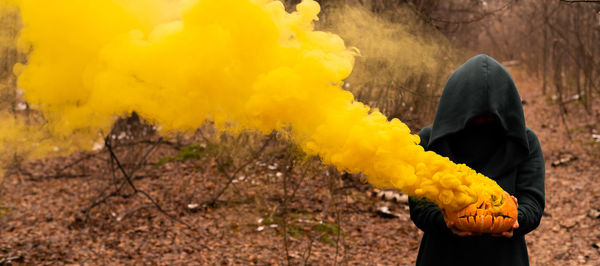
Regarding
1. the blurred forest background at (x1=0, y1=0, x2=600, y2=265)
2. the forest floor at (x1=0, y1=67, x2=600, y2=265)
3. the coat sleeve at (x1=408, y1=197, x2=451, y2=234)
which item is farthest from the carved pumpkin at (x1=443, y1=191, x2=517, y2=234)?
the forest floor at (x1=0, y1=67, x2=600, y2=265)

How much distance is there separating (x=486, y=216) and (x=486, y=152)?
0.56 meters

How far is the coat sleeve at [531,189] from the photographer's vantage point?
2.12 metres

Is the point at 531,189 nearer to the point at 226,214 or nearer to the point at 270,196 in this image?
the point at 226,214

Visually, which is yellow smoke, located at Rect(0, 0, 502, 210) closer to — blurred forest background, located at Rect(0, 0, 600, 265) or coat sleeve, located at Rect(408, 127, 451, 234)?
coat sleeve, located at Rect(408, 127, 451, 234)

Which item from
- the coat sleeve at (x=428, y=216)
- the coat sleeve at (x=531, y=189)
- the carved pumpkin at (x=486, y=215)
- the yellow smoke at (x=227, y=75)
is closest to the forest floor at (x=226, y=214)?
the coat sleeve at (x=428, y=216)

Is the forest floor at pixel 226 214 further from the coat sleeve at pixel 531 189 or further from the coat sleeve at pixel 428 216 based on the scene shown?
the coat sleeve at pixel 531 189

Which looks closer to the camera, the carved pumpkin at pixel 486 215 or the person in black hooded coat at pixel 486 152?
the carved pumpkin at pixel 486 215

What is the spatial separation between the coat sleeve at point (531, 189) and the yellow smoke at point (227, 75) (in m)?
0.35

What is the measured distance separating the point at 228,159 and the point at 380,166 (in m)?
7.06

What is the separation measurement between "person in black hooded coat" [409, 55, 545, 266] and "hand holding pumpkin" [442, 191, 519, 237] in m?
→ 0.23

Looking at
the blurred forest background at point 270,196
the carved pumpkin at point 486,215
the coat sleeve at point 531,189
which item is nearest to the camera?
the carved pumpkin at point 486,215

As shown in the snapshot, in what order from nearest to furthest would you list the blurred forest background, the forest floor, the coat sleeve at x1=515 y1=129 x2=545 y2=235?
the coat sleeve at x1=515 y1=129 x2=545 y2=235
the blurred forest background
the forest floor

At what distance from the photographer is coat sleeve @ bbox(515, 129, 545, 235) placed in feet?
6.97

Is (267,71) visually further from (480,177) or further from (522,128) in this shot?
(522,128)
